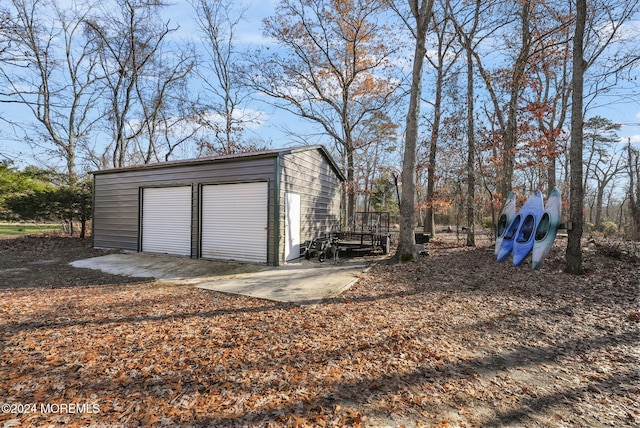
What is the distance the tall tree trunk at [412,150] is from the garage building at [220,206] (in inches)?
122

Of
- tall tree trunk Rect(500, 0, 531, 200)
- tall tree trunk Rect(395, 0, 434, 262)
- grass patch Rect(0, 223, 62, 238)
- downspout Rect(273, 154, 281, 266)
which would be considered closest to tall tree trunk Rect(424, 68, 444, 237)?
tall tree trunk Rect(500, 0, 531, 200)

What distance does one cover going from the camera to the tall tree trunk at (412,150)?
7926 millimetres

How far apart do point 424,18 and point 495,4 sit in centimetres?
510

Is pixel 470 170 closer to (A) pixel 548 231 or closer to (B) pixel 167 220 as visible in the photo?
(A) pixel 548 231

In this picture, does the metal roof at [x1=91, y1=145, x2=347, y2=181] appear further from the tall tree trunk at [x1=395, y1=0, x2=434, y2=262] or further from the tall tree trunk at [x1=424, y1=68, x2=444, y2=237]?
the tall tree trunk at [x1=424, y1=68, x2=444, y2=237]

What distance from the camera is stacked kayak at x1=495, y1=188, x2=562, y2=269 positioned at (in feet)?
22.7

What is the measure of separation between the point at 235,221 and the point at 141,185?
13.5 feet

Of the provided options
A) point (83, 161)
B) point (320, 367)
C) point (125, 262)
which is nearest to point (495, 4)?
point (320, 367)

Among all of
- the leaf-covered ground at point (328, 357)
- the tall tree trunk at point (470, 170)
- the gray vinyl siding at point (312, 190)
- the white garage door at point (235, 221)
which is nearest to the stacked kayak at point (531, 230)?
the leaf-covered ground at point (328, 357)

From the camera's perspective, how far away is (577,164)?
21.7 ft

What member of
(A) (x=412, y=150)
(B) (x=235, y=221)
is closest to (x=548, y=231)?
(A) (x=412, y=150)

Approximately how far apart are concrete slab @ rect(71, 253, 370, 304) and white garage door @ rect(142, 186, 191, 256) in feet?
1.18

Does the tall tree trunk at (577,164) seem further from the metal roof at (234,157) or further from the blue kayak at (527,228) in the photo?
the metal roof at (234,157)

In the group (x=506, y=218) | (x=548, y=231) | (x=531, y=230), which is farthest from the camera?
(x=506, y=218)
